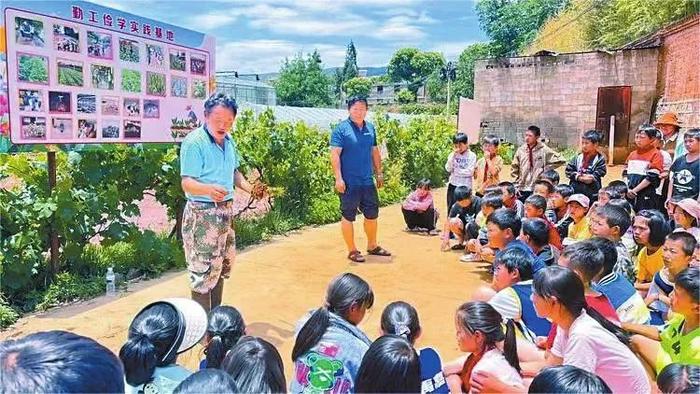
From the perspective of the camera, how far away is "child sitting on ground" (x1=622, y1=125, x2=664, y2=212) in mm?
5195

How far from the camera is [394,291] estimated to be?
4578mm

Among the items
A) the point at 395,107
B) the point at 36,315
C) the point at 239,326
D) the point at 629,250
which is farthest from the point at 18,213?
the point at 395,107

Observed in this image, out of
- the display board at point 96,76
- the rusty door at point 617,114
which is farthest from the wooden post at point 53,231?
the rusty door at point 617,114

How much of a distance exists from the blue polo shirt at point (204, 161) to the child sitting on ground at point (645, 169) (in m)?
3.78

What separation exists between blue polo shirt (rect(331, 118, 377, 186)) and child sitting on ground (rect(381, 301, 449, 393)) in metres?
3.07

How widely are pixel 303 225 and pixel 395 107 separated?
38226 mm

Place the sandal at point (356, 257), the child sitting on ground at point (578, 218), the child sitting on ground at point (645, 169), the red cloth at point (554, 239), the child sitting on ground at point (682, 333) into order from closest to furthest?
the child sitting on ground at point (682, 333) → the red cloth at point (554, 239) → the child sitting on ground at point (578, 218) → the child sitting on ground at point (645, 169) → the sandal at point (356, 257)

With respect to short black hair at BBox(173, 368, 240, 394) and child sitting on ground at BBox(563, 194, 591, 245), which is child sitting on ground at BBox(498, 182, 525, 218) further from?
short black hair at BBox(173, 368, 240, 394)

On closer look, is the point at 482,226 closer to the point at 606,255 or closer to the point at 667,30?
the point at 606,255

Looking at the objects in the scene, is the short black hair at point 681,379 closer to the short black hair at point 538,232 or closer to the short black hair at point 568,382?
the short black hair at point 568,382

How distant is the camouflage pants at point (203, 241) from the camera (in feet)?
11.2

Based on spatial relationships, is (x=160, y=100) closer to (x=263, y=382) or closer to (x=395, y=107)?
(x=263, y=382)

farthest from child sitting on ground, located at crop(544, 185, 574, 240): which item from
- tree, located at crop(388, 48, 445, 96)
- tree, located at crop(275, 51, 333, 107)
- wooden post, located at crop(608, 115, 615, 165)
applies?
tree, located at crop(388, 48, 445, 96)

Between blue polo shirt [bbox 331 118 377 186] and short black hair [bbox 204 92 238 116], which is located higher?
short black hair [bbox 204 92 238 116]
